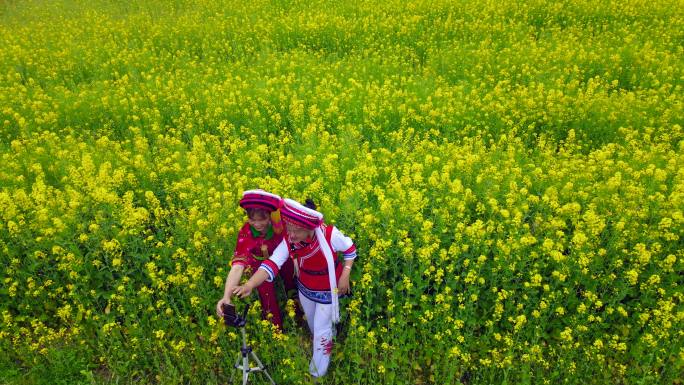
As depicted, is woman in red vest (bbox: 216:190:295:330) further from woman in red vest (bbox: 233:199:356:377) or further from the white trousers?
the white trousers

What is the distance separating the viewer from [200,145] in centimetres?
611

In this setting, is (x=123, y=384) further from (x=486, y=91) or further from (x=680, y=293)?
(x=486, y=91)

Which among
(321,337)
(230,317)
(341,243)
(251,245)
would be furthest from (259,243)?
(321,337)

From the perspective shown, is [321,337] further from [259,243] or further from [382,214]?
[382,214]

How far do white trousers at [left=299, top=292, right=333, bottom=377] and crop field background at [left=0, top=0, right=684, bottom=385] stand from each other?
0.37ft

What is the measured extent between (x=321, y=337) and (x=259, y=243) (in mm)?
982

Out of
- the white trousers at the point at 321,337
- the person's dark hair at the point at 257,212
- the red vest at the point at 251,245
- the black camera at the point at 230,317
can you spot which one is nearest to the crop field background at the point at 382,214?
the white trousers at the point at 321,337

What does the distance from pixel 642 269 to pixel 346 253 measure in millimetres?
2865

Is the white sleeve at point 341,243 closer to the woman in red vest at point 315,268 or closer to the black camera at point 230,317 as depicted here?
the woman in red vest at point 315,268

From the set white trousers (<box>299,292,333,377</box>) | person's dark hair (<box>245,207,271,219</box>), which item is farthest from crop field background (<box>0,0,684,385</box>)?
person's dark hair (<box>245,207,271,219</box>)

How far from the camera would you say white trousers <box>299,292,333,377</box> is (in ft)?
11.8

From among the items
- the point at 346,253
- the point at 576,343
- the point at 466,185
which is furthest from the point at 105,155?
the point at 576,343

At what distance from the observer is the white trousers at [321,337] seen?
11.8 ft

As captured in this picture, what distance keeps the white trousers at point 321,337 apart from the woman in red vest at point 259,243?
1.18 feet
